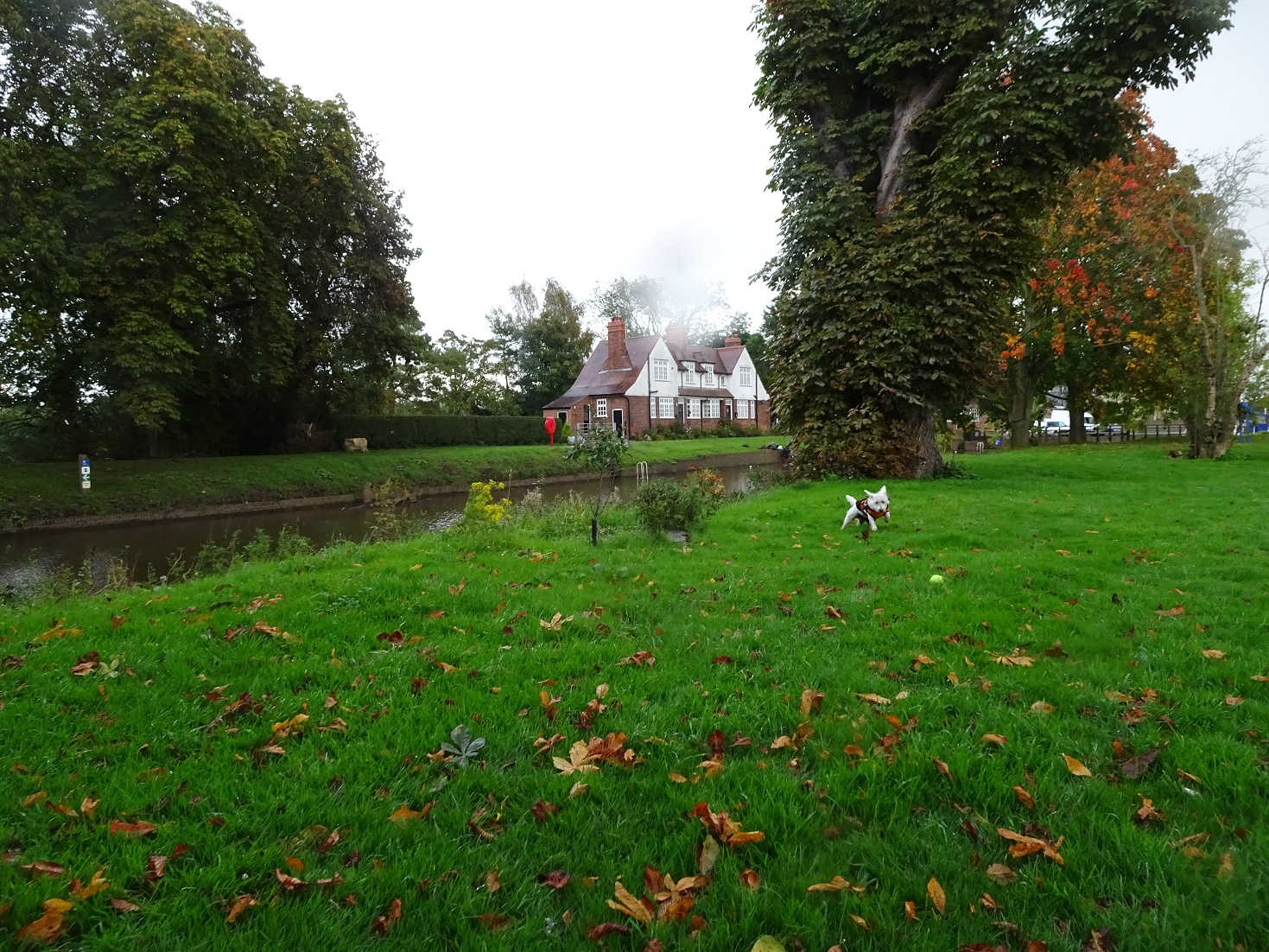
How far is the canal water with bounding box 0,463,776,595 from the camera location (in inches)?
479

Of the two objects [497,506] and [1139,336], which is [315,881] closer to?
[497,506]

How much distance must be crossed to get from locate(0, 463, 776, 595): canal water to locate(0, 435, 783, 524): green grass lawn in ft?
2.45

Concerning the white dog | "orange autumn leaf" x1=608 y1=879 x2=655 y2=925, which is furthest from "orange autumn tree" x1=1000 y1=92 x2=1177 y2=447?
"orange autumn leaf" x1=608 y1=879 x2=655 y2=925

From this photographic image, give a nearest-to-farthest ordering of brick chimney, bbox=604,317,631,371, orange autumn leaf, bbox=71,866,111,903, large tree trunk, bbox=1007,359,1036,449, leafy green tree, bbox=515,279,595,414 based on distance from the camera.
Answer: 1. orange autumn leaf, bbox=71,866,111,903
2. large tree trunk, bbox=1007,359,1036,449
3. brick chimney, bbox=604,317,631,371
4. leafy green tree, bbox=515,279,595,414

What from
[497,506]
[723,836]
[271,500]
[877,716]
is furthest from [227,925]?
[271,500]

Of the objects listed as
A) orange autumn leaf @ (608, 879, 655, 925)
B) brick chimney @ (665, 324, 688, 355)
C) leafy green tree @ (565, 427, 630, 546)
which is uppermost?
brick chimney @ (665, 324, 688, 355)

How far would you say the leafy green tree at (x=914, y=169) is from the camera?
11.9 metres

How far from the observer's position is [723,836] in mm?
2225

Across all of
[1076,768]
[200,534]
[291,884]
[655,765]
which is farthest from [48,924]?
[200,534]

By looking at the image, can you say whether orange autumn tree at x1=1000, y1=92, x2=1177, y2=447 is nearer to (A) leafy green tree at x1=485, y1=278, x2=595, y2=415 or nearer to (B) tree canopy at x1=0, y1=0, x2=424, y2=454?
(B) tree canopy at x1=0, y1=0, x2=424, y2=454

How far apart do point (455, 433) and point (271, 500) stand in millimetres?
13598

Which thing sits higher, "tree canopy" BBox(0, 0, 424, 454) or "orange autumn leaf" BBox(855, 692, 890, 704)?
"tree canopy" BBox(0, 0, 424, 454)

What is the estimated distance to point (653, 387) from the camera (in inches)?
1822

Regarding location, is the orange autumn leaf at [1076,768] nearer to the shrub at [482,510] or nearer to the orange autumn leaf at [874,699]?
the orange autumn leaf at [874,699]
